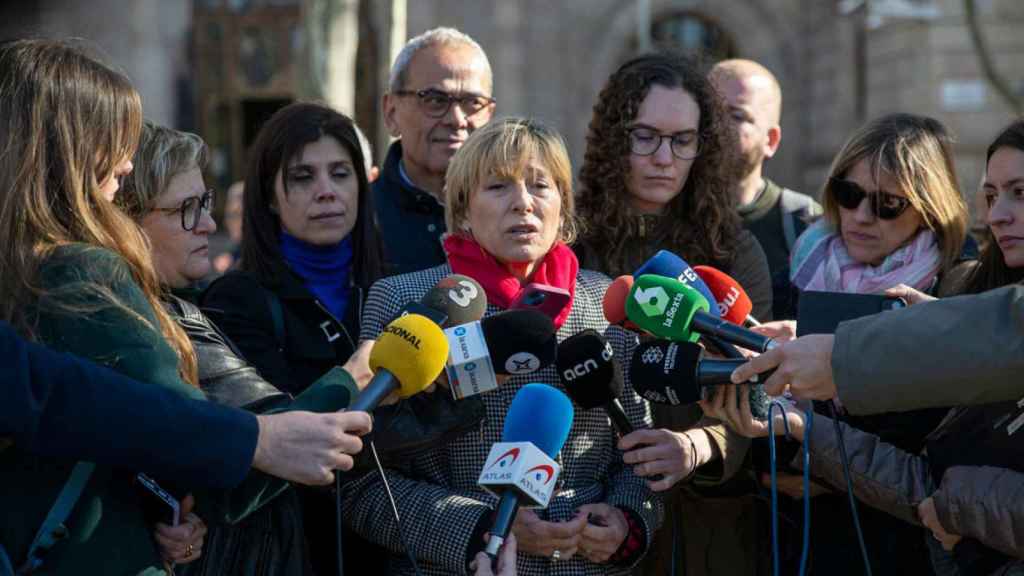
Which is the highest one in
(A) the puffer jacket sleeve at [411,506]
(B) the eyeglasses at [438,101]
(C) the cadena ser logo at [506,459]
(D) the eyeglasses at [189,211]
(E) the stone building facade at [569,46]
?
(E) the stone building facade at [569,46]

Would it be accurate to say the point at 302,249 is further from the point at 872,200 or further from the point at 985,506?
the point at 985,506

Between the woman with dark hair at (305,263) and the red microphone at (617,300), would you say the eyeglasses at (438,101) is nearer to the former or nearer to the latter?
the woman with dark hair at (305,263)

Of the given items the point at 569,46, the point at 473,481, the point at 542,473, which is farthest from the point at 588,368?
the point at 569,46

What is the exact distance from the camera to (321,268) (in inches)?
174

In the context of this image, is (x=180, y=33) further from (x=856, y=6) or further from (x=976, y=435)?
(x=976, y=435)

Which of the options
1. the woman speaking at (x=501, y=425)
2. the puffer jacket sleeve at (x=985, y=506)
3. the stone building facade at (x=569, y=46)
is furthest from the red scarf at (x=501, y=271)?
the stone building facade at (x=569, y=46)

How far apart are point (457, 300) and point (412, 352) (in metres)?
0.35

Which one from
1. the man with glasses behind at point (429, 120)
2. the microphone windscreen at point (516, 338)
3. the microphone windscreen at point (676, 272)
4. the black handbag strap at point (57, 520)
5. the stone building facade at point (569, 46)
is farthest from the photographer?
the stone building facade at point (569, 46)

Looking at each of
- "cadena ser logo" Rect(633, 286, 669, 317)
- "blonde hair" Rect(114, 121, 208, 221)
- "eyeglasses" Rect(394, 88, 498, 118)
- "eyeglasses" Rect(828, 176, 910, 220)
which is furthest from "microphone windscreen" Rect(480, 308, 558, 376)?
"eyeglasses" Rect(394, 88, 498, 118)

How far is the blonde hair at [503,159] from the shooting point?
398cm

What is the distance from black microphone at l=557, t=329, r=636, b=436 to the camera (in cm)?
349

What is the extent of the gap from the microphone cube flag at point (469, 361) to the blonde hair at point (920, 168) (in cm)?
173

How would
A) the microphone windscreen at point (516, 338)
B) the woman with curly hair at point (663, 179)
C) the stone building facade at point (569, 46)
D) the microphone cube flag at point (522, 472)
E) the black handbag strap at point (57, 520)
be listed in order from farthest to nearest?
the stone building facade at point (569, 46)
the woman with curly hair at point (663, 179)
the microphone windscreen at point (516, 338)
the microphone cube flag at point (522, 472)
the black handbag strap at point (57, 520)

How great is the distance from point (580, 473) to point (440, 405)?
20.4 inches
